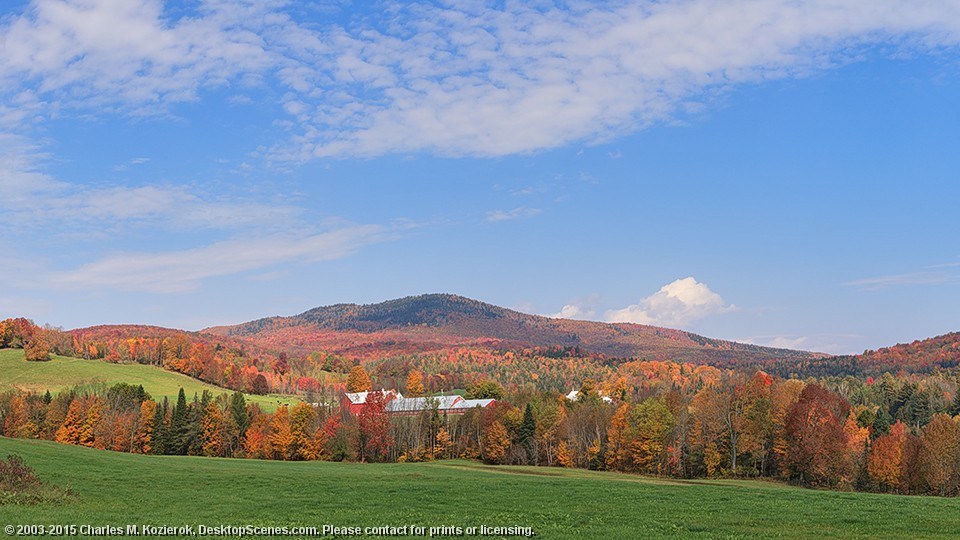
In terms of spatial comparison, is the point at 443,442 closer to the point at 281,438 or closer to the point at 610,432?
the point at 281,438

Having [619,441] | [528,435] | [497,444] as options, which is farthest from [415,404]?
[619,441]

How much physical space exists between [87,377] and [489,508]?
171m

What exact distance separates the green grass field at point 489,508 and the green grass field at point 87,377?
126m

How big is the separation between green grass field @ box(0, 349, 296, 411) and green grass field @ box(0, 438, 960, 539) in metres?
126

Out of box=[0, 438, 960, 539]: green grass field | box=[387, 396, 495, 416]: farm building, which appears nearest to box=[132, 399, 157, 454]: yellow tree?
box=[387, 396, 495, 416]: farm building

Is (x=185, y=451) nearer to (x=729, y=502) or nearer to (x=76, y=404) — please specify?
(x=76, y=404)

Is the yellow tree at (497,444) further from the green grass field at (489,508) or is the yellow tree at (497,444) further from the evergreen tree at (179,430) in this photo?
the green grass field at (489,508)

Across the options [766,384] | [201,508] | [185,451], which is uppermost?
[766,384]

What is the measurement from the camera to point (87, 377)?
572ft

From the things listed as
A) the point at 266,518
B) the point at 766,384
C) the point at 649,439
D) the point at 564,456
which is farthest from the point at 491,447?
the point at 266,518

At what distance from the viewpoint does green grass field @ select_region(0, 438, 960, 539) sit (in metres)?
27.3

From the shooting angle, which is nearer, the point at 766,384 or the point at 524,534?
the point at 524,534

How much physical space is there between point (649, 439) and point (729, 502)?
2231 inches

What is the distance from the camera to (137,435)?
4277 inches
